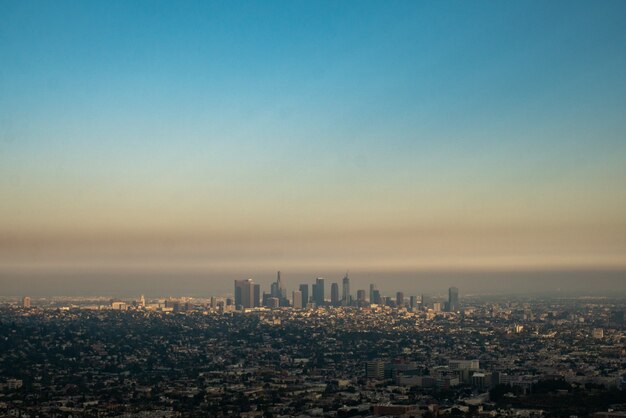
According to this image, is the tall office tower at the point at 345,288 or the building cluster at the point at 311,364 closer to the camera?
the building cluster at the point at 311,364

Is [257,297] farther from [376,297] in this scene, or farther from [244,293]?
[376,297]

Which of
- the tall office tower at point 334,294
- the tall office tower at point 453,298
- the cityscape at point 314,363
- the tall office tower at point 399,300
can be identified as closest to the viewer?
the cityscape at point 314,363

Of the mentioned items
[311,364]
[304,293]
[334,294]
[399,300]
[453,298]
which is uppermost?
[304,293]

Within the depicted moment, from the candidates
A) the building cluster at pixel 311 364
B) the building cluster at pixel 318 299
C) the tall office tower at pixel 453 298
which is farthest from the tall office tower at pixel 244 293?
the tall office tower at pixel 453 298

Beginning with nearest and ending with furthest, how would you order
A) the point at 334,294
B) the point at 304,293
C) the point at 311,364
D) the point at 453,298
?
the point at 311,364 → the point at 453,298 → the point at 334,294 → the point at 304,293

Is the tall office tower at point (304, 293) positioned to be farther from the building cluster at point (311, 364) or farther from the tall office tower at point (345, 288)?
the building cluster at point (311, 364)

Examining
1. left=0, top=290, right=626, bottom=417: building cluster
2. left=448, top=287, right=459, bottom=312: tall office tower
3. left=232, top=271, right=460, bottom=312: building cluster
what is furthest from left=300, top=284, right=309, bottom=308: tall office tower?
left=0, top=290, right=626, bottom=417: building cluster

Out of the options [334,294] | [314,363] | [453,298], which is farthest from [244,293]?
[314,363]
